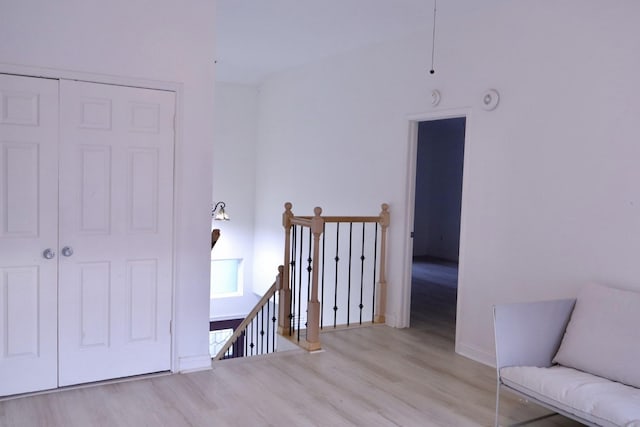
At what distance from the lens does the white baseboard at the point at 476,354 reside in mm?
4212

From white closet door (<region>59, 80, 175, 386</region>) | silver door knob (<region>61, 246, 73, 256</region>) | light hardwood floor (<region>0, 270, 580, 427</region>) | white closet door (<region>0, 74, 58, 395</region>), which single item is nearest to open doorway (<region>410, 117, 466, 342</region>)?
light hardwood floor (<region>0, 270, 580, 427</region>)

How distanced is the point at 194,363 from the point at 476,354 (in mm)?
2244

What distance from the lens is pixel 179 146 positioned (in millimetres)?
3703

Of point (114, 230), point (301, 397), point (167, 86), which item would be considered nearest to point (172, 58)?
point (167, 86)

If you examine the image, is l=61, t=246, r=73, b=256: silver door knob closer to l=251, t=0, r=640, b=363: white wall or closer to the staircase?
the staircase

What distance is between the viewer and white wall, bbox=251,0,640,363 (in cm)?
342

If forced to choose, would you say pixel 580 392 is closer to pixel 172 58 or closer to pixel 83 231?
pixel 83 231

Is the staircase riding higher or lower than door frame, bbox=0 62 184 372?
lower

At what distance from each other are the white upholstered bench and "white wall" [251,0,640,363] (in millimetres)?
375

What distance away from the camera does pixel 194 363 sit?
151 inches

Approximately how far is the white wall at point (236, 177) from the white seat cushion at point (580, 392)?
19.4 ft

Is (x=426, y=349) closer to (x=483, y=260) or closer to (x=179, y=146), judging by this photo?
(x=483, y=260)

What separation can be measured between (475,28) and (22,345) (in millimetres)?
4067

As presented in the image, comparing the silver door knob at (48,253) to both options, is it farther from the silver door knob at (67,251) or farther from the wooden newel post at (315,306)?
the wooden newel post at (315,306)
